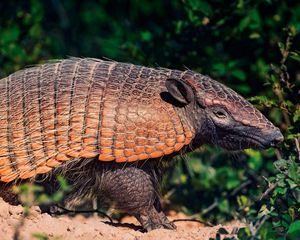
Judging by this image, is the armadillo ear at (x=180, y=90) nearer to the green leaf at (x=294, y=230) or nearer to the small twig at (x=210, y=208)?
the green leaf at (x=294, y=230)

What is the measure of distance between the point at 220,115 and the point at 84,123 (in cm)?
119

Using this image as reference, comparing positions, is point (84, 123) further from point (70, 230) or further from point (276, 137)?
point (276, 137)

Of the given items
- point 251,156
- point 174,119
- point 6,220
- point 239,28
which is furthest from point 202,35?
point 6,220

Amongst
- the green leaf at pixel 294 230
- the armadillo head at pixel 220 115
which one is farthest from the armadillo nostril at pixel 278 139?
the green leaf at pixel 294 230

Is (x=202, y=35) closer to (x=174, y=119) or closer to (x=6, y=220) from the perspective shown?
(x=174, y=119)

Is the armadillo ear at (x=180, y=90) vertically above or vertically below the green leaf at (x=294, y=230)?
below

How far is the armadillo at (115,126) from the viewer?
7.11 metres

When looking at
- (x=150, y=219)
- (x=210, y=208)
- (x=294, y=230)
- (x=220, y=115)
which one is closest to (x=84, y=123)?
(x=150, y=219)

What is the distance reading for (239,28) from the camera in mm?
10281

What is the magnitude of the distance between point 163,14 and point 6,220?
266 inches

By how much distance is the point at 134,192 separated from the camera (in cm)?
720

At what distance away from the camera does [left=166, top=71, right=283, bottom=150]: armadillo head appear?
7.23 m

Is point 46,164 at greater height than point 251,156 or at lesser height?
greater

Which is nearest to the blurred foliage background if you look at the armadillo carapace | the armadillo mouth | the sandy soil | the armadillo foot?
the armadillo mouth
